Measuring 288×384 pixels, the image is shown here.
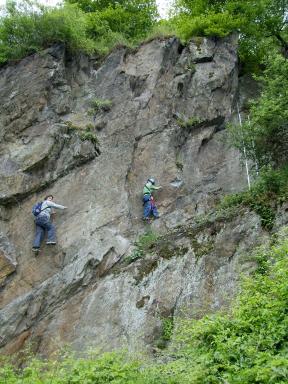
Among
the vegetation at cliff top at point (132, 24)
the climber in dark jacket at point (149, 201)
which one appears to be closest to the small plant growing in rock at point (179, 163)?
the climber in dark jacket at point (149, 201)

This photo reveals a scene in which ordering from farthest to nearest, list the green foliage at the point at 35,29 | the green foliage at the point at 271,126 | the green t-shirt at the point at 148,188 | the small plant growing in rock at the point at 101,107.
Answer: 1. the green foliage at the point at 35,29
2. the small plant growing in rock at the point at 101,107
3. the green t-shirt at the point at 148,188
4. the green foliage at the point at 271,126

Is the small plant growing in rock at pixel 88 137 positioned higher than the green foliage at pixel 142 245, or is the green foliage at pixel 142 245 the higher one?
the small plant growing in rock at pixel 88 137

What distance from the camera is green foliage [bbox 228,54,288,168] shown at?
48.3ft

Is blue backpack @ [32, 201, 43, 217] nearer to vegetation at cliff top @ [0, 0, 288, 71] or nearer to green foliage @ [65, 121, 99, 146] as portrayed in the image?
green foliage @ [65, 121, 99, 146]

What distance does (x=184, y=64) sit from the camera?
21.2 m

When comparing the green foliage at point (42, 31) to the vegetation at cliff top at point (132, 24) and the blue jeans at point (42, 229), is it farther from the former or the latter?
the blue jeans at point (42, 229)

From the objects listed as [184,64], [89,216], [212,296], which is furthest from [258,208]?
[184,64]

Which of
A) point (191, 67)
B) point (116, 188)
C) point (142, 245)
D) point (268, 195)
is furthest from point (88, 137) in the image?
point (268, 195)

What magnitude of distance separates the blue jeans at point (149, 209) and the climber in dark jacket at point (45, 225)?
9.39ft

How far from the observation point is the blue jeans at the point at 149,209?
55.1ft

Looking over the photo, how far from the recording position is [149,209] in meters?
16.8

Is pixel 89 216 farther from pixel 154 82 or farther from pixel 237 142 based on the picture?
pixel 154 82

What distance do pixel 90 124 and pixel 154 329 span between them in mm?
9026

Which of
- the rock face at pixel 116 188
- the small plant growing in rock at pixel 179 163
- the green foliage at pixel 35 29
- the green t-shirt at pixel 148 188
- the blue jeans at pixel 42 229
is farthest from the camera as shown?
the green foliage at pixel 35 29
